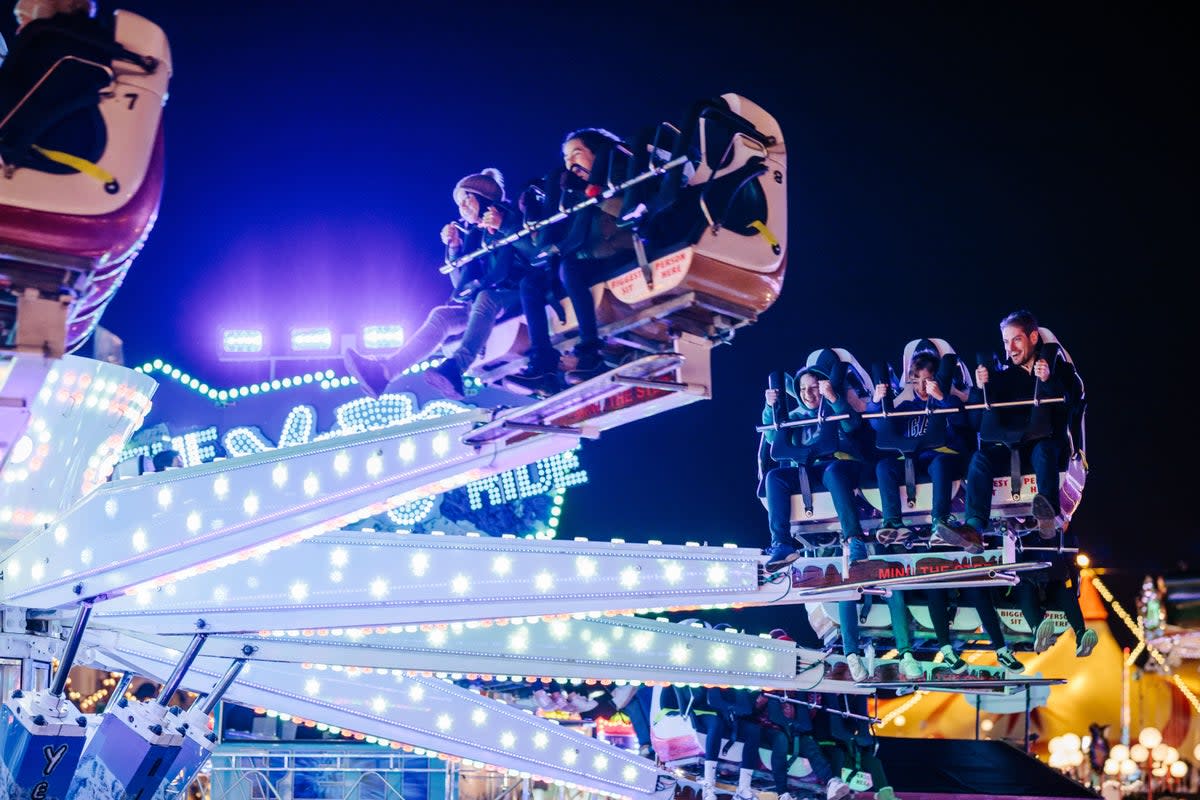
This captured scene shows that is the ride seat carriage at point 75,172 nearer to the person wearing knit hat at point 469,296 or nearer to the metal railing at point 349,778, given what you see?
the person wearing knit hat at point 469,296

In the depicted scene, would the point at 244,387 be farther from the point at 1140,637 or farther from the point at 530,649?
the point at 1140,637

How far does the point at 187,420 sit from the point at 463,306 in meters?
17.1

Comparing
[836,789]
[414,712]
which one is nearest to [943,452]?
[414,712]

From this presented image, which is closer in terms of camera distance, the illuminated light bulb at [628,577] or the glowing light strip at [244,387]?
the illuminated light bulb at [628,577]

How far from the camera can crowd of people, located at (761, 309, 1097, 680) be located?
959 cm

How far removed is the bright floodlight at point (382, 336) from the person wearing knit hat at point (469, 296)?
16.9 meters

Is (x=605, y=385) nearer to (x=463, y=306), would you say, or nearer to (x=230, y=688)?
(x=463, y=306)

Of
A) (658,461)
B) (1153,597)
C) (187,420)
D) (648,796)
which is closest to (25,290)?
(648,796)

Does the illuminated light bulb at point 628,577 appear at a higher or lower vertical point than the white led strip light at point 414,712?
higher

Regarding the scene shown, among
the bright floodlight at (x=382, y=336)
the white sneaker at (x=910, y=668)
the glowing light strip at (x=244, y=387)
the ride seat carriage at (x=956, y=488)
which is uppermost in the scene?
the bright floodlight at (x=382, y=336)

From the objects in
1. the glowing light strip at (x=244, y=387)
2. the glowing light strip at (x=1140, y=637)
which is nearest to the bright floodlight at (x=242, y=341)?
the glowing light strip at (x=244, y=387)

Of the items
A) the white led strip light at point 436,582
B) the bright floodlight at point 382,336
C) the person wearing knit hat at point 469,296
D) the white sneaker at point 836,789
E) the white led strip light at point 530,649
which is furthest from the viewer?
the bright floodlight at point 382,336

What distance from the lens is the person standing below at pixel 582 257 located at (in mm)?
6129

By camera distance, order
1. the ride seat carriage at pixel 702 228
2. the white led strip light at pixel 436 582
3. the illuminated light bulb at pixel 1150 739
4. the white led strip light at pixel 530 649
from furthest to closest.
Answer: the illuminated light bulb at pixel 1150 739 → the white led strip light at pixel 530 649 → the white led strip light at pixel 436 582 → the ride seat carriage at pixel 702 228
